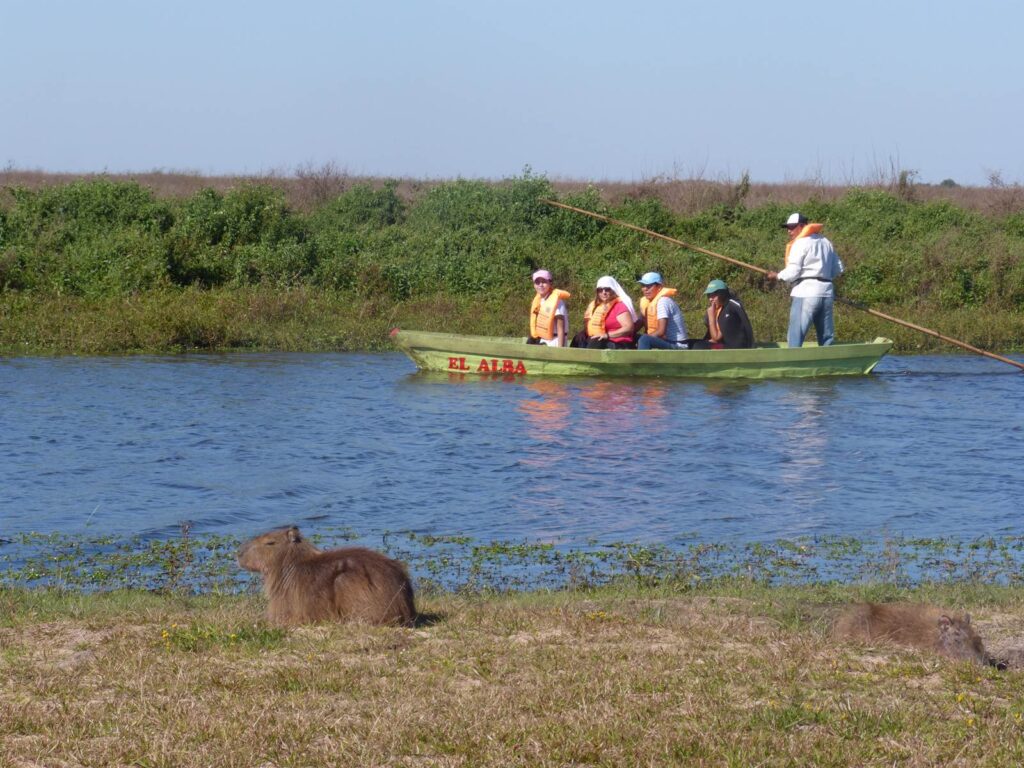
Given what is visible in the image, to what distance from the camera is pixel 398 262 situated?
2509 cm

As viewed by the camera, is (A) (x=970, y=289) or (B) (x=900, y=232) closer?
(A) (x=970, y=289)

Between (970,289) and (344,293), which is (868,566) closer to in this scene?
(344,293)

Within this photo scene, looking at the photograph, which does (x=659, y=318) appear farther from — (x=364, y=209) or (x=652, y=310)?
(x=364, y=209)

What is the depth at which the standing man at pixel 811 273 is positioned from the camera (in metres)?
18.5

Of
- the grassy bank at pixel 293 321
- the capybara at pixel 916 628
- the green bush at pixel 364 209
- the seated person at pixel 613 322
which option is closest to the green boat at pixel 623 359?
the seated person at pixel 613 322

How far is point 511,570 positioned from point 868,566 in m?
2.35

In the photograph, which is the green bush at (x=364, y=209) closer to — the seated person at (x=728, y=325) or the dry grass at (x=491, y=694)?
the seated person at (x=728, y=325)

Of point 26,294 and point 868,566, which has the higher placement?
point 26,294

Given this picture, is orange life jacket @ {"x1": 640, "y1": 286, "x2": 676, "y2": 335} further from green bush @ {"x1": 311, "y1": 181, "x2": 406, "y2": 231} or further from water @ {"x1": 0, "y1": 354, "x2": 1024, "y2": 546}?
green bush @ {"x1": 311, "y1": 181, "x2": 406, "y2": 231}

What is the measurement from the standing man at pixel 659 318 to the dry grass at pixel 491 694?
1168 centimetres

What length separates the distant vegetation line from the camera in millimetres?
21516

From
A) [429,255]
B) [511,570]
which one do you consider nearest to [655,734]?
[511,570]

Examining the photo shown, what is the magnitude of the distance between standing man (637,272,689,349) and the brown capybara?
1217 cm

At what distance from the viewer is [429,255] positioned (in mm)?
25438
